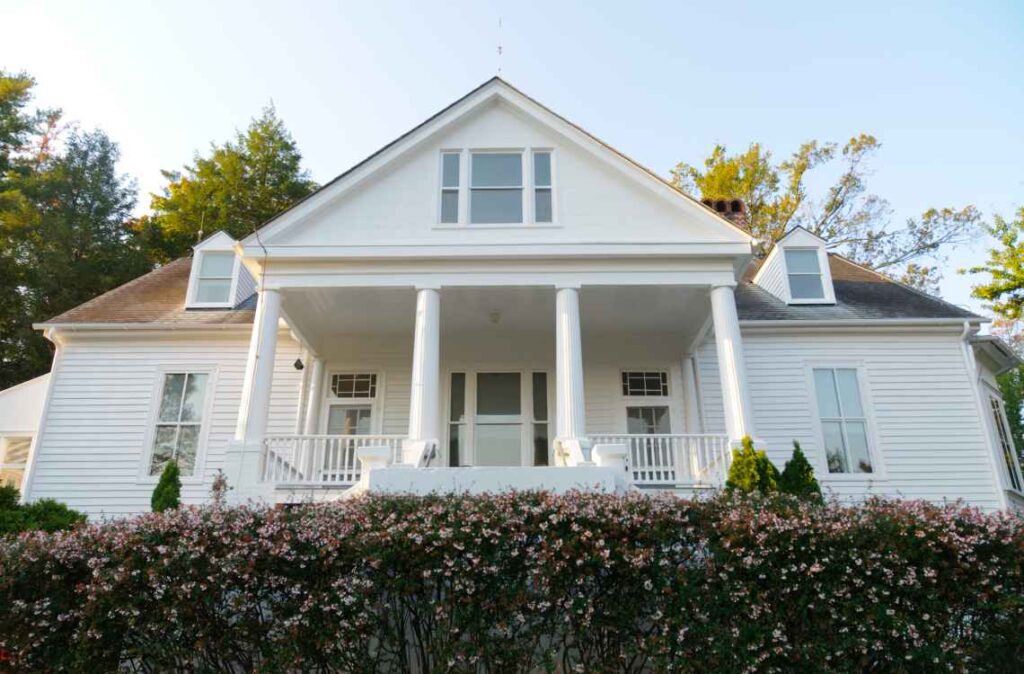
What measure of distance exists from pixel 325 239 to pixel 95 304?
6.04 m

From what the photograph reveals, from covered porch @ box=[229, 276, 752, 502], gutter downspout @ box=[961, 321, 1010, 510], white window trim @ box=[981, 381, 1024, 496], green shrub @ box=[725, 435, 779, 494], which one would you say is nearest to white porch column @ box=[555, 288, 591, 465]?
covered porch @ box=[229, 276, 752, 502]

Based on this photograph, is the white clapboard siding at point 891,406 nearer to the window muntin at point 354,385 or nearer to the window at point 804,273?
the window at point 804,273

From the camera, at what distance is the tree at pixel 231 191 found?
2584cm

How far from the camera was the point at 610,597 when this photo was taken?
5977 mm

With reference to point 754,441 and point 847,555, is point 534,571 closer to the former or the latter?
point 847,555

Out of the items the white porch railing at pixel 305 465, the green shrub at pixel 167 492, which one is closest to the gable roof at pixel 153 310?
the white porch railing at pixel 305 465

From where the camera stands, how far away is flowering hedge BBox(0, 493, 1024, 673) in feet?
18.9

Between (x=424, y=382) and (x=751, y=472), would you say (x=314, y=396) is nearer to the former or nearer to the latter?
(x=424, y=382)

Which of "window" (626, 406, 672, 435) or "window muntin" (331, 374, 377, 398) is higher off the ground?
"window muntin" (331, 374, 377, 398)

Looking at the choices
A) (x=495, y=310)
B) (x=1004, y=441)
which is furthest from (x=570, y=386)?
(x=1004, y=441)

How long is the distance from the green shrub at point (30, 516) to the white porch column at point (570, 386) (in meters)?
6.40

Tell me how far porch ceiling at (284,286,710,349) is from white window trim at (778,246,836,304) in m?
2.74

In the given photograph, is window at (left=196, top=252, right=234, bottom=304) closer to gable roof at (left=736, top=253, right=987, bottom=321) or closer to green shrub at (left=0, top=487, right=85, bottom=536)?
green shrub at (left=0, top=487, right=85, bottom=536)

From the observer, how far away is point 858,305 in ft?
46.6
